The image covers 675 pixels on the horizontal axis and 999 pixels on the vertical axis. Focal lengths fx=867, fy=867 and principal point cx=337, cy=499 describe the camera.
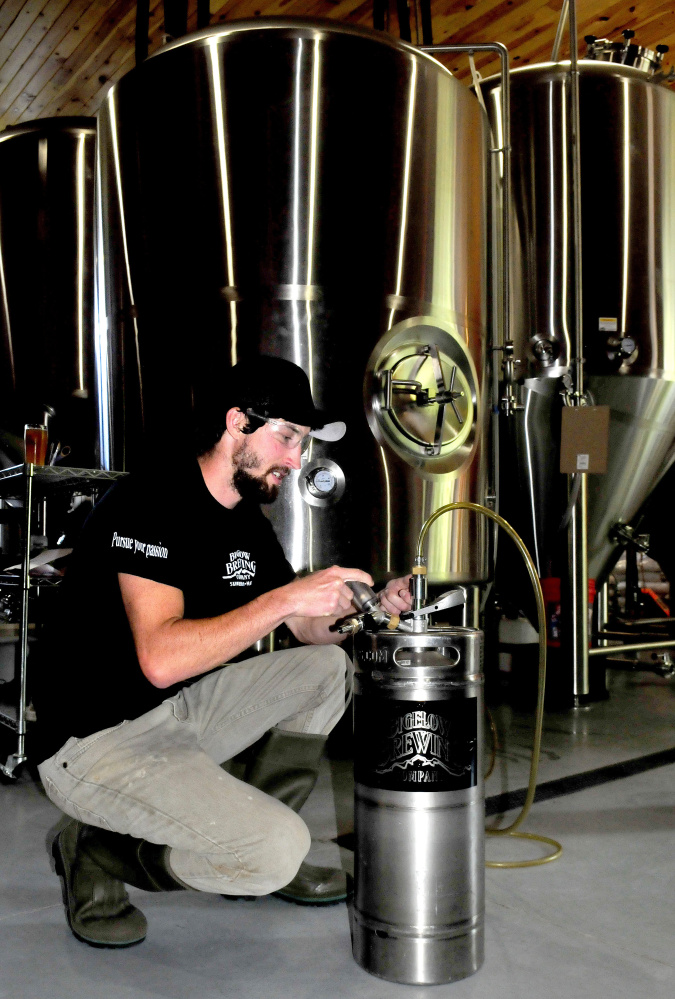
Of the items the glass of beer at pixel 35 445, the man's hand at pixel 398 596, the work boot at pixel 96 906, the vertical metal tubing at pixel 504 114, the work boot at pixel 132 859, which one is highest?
the vertical metal tubing at pixel 504 114

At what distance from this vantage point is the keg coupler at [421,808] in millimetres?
Result: 1406

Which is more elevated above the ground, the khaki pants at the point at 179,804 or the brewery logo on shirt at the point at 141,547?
the brewery logo on shirt at the point at 141,547

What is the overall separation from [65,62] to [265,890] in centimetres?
494

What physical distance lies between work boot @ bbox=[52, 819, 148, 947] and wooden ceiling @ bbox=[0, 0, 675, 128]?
3884 mm

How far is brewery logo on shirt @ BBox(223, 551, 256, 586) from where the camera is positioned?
72.6 inches

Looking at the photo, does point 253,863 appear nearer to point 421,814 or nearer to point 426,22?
point 421,814

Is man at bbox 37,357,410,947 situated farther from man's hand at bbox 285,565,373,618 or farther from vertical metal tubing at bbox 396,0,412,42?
vertical metal tubing at bbox 396,0,412,42

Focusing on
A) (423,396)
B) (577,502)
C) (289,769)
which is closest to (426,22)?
(423,396)

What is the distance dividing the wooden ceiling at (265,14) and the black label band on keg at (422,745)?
3.88 meters

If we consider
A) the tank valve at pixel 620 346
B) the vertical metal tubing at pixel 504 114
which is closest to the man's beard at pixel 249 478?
the vertical metal tubing at pixel 504 114

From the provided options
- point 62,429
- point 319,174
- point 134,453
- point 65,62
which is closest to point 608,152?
point 319,174

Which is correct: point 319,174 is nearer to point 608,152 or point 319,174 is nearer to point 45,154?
point 608,152

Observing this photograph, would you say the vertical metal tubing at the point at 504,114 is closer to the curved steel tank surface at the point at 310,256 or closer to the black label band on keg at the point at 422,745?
the curved steel tank surface at the point at 310,256

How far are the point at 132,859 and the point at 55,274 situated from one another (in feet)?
10.2
